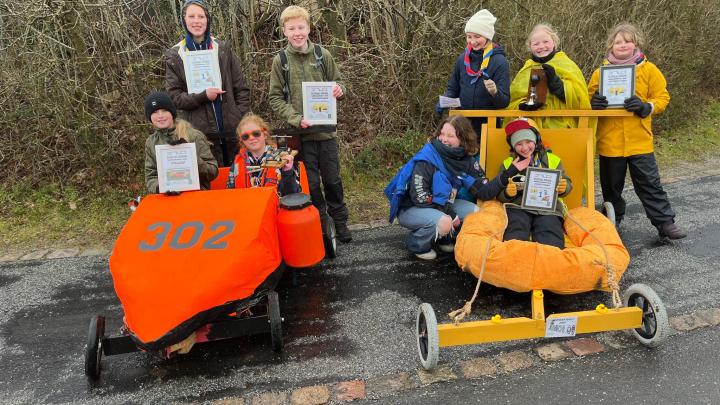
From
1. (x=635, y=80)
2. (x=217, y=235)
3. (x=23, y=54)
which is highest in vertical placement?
(x=23, y=54)

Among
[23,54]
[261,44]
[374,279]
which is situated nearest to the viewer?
[374,279]

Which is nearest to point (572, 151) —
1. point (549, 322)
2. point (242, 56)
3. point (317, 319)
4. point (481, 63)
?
point (481, 63)

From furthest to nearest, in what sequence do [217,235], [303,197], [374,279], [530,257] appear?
[374,279] < [303,197] < [530,257] < [217,235]

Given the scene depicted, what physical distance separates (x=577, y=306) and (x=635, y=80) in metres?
2.14

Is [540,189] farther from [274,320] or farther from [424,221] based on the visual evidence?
[274,320]

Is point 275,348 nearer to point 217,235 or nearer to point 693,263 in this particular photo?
point 217,235

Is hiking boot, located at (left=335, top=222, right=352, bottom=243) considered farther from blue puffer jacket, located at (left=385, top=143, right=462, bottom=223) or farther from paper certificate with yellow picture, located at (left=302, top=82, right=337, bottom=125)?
paper certificate with yellow picture, located at (left=302, top=82, right=337, bottom=125)

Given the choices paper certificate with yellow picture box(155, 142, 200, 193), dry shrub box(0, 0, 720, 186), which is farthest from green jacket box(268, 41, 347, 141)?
dry shrub box(0, 0, 720, 186)

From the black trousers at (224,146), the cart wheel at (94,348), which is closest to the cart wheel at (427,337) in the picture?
the cart wheel at (94,348)

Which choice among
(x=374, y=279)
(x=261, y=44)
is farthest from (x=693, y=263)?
(x=261, y=44)

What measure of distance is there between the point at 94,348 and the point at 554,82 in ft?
13.6

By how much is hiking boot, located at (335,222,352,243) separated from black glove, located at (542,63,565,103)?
236cm

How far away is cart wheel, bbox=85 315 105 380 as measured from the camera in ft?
9.95

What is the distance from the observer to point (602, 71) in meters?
4.48
